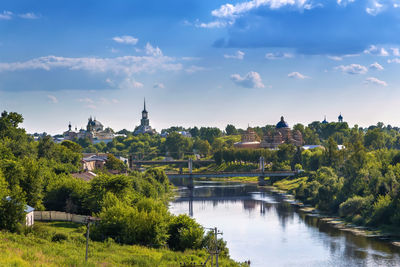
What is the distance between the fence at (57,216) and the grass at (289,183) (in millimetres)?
68512

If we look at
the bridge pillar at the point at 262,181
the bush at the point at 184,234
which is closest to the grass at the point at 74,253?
the bush at the point at 184,234

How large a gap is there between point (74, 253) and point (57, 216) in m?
17.9

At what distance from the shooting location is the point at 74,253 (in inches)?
1550

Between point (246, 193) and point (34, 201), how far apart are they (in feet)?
205

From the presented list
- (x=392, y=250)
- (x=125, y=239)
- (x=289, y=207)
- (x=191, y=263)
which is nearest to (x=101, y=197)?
(x=125, y=239)

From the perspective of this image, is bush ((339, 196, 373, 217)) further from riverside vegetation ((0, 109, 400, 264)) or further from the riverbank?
the riverbank

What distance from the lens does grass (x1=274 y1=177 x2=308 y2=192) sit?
12291cm

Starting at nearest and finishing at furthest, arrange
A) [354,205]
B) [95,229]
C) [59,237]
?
1. [59,237]
2. [95,229]
3. [354,205]

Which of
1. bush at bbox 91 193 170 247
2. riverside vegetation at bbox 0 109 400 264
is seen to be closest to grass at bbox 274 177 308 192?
riverside vegetation at bbox 0 109 400 264

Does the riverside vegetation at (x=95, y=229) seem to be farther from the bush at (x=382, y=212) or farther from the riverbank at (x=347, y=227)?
the bush at (x=382, y=212)

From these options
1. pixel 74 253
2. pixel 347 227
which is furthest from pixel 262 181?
pixel 74 253

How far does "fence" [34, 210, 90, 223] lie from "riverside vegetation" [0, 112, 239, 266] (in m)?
2.00

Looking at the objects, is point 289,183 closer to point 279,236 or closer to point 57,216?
point 279,236

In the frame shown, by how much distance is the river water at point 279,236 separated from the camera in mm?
53531
